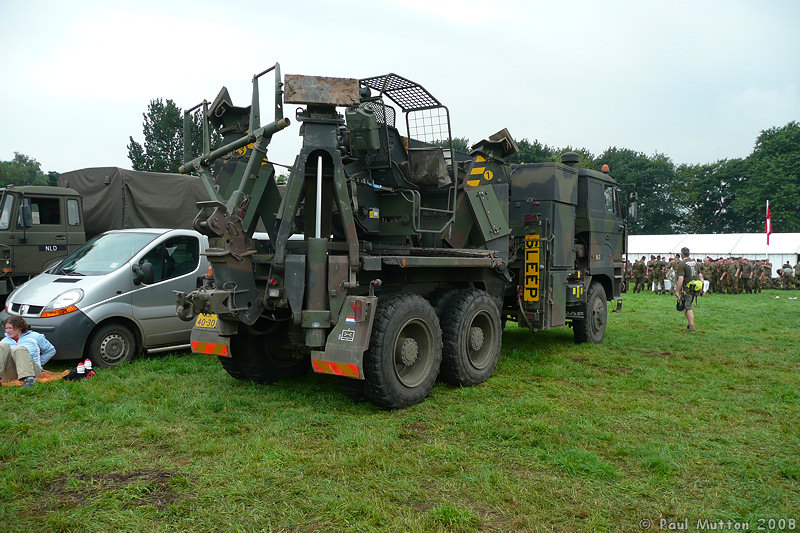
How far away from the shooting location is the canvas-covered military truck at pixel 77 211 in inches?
392

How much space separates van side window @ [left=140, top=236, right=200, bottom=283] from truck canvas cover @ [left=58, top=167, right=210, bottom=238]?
3374mm

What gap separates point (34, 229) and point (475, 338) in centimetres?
812

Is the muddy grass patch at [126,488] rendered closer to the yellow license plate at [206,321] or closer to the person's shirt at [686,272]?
the yellow license plate at [206,321]

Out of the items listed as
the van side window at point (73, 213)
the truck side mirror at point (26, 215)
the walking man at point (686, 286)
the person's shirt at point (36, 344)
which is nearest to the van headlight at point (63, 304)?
the person's shirt at point (36, 344)

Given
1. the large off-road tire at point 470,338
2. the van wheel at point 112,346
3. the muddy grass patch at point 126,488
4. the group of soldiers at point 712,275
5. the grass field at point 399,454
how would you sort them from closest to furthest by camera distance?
the grass field at point 399,454
the muddy grass patch at point 126,488
the large off-road tire at point 470,338
the van wheel at point 112,346
the group of soldiers at point 712,275

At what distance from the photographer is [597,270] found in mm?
10570

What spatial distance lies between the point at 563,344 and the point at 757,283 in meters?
22.0

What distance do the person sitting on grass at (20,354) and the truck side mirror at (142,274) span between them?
1.38 meters

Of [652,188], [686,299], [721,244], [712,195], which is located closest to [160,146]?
[686,299]

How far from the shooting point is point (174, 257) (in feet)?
27.6

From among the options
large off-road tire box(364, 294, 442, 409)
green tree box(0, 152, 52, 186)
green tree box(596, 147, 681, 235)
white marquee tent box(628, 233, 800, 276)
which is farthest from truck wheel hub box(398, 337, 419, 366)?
green tree box(0, 152, 52, 186)

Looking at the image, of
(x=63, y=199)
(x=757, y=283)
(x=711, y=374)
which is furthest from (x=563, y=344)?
(x=757, y=283)

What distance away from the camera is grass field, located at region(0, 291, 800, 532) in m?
3.67

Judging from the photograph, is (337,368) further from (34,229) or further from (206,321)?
→ (34,229)
